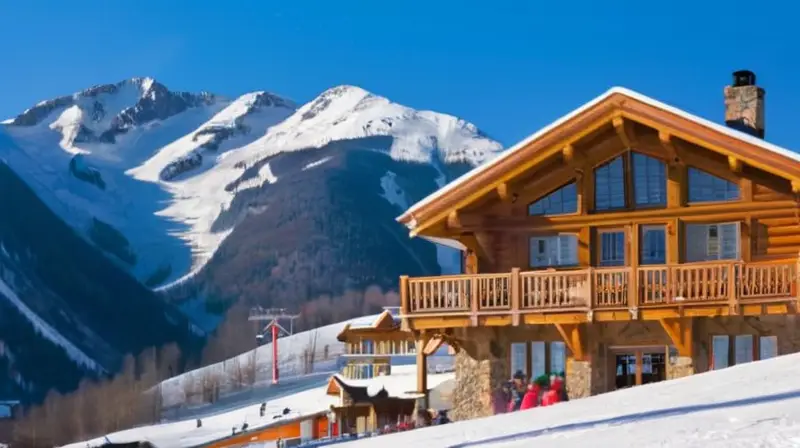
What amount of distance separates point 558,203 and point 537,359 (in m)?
3.24

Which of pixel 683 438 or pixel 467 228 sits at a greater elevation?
pixel 467 228

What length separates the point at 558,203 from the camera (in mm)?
29891

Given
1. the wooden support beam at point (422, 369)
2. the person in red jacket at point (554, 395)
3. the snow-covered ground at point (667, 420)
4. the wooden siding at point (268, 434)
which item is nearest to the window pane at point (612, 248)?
the wooden support beam at point (422, 369)

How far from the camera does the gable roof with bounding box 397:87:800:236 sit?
Result: 87.4 ft

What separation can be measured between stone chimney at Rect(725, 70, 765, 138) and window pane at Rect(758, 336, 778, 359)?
5.84 metres

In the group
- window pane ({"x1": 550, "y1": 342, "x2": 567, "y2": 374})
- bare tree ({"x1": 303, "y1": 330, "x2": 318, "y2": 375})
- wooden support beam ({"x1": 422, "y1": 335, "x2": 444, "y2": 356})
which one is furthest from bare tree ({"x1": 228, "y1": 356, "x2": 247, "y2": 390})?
window pane ({"x1": 550, "y1": 342, "x2": 567, "y2": 374})

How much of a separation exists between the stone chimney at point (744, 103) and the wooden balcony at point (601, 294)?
5741 millimetres

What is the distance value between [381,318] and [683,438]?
6221 centimetres

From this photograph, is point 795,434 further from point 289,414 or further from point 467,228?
point 289,414

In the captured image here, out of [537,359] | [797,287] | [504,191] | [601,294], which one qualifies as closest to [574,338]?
[601,294]

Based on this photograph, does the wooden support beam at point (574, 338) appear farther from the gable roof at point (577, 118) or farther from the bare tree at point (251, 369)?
the bare tree at point (251, 369)

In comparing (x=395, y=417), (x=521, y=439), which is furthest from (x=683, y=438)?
(x=395, y=417)

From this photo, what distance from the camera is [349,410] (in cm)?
6053

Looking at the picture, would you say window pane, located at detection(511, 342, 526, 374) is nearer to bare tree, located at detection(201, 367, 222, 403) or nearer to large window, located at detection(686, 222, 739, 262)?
large window, located at detection(686, 222, 739, 262)
